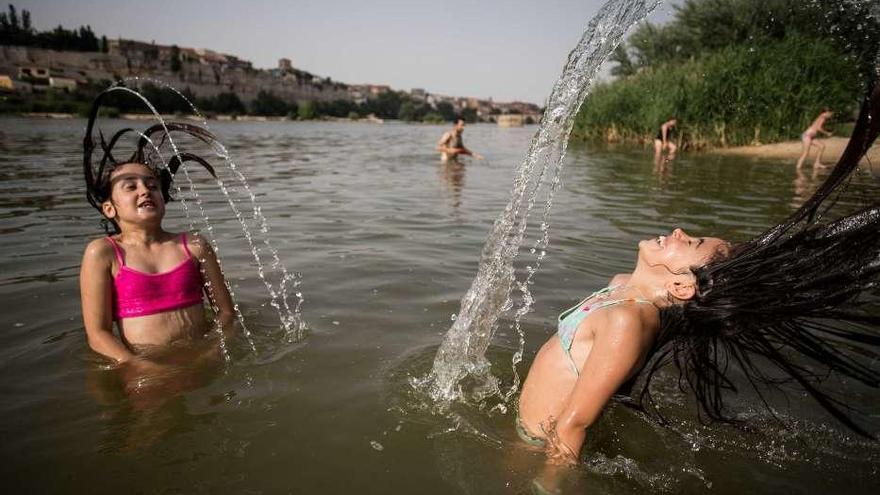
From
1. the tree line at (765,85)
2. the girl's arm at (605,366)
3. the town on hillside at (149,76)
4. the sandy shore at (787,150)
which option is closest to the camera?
the girl's arm at (605,366)

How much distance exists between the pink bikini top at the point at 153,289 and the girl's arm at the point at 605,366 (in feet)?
8.76

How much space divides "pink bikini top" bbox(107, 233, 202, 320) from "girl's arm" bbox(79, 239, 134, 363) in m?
0.08

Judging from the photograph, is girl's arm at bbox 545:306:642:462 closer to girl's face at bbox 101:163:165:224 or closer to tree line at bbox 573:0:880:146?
girl's face at bbox 101:163:165:224

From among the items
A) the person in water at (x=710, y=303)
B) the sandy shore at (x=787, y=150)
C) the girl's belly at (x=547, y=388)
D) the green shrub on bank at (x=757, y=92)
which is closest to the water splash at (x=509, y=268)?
the girl's belly at (x=547, y=388)

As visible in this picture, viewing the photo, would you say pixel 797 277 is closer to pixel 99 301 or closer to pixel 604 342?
pixel 604 342

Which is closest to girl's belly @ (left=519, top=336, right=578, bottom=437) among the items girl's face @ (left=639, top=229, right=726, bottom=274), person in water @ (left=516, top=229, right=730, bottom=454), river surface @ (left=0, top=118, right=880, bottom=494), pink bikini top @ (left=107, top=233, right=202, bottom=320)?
person in water @ (left=516, top=229, right=730, bottom=454)

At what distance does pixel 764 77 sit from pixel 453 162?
13.0m

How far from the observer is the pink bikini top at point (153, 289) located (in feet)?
10.3

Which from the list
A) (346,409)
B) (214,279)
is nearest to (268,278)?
(214,279)

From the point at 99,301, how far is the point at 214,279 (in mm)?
708

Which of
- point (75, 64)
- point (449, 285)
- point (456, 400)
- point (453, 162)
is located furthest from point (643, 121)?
point (75, 64)

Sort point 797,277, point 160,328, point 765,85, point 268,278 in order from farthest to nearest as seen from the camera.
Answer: point 765,85
point 268,278
point 160,328
point 797,277

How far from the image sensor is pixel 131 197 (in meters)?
3.13

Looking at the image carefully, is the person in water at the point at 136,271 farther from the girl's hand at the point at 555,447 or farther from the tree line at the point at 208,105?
the tree line at the point at 208,105
